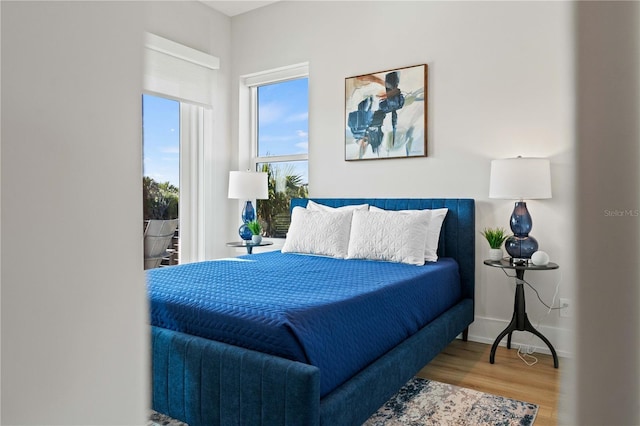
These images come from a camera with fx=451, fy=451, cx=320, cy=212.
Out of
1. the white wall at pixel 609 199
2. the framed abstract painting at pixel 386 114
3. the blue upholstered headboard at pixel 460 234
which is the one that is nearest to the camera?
the white wall at pixel 609 199

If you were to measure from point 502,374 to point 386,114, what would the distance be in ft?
7.12

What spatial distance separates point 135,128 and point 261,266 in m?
2.69

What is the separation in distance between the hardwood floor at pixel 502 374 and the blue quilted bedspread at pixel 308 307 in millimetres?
367

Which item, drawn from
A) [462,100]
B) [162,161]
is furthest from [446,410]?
[162,161]

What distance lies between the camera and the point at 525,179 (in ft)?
9.50

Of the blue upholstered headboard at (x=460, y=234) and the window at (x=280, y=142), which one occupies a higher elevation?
the window at (x=280, y=142)

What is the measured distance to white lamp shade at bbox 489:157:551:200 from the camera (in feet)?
9.48

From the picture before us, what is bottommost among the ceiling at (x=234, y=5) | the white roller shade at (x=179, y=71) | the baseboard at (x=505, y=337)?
the baseboard at (x=505, y=337)

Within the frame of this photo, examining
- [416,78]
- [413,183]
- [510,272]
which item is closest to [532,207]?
[510,272]

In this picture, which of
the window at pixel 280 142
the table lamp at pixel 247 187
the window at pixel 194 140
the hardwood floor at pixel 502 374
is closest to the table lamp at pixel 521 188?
the hardwood floor at pixel 502 374

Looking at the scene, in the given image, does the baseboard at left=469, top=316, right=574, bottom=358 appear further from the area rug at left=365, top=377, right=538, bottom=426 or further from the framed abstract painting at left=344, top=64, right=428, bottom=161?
the framed abstract painting at left=344, top=64, right=428, bottom=161

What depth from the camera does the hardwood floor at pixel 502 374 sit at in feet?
7.87

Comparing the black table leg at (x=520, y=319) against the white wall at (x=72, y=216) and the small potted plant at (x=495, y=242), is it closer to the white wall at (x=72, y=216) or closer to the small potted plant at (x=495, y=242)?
the small potted plant at (x=495, y=242)

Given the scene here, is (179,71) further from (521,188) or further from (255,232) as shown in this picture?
(521,188)
